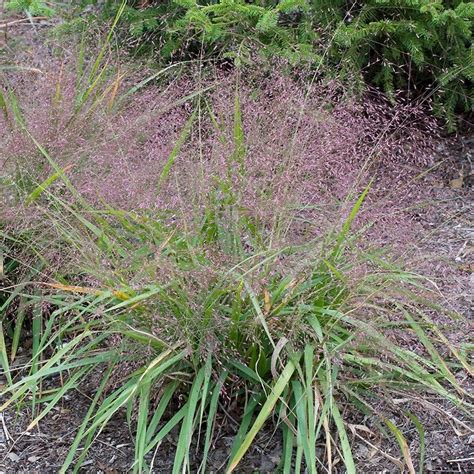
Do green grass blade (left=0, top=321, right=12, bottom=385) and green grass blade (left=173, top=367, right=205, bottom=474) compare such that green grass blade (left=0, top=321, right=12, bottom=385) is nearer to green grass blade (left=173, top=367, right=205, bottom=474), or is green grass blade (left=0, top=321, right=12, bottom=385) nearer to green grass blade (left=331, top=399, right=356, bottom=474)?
green grass blade (left=173, top=367, right=205, bottom=474)

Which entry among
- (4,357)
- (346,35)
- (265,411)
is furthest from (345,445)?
(346,35)

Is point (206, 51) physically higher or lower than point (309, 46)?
lower

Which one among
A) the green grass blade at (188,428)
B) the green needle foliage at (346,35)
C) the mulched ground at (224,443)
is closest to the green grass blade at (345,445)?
the mulched ground at (224,443)

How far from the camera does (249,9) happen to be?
11.2ft

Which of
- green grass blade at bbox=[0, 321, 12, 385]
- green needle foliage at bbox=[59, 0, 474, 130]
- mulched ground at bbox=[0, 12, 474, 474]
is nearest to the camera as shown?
mulched ground at bbox=[0, 12, 474, 474]

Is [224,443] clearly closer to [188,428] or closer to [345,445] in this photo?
[188,428]

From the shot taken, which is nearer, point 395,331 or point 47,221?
point 395,331

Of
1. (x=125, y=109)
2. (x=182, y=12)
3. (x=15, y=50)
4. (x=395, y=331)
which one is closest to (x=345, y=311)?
(x=395, y=331)

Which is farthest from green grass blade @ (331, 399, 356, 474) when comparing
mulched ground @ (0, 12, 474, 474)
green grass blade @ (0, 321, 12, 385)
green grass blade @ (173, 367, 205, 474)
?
green grass blade @ (0, 321, 12, 385)

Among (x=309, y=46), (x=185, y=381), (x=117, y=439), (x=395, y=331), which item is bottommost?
(x=117, y=439)

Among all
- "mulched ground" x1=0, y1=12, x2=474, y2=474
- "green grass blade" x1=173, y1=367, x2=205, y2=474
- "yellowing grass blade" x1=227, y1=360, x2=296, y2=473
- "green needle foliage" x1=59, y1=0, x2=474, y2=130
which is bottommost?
"mulched ground" x1=0, y1=12, x2=474, y2=474

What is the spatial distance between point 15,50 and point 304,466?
280 cm

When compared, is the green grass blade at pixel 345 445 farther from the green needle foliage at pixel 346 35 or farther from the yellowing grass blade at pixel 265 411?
the green needle foliage at pixel 346 35

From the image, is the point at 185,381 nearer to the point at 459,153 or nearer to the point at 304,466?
the point at 304,466
